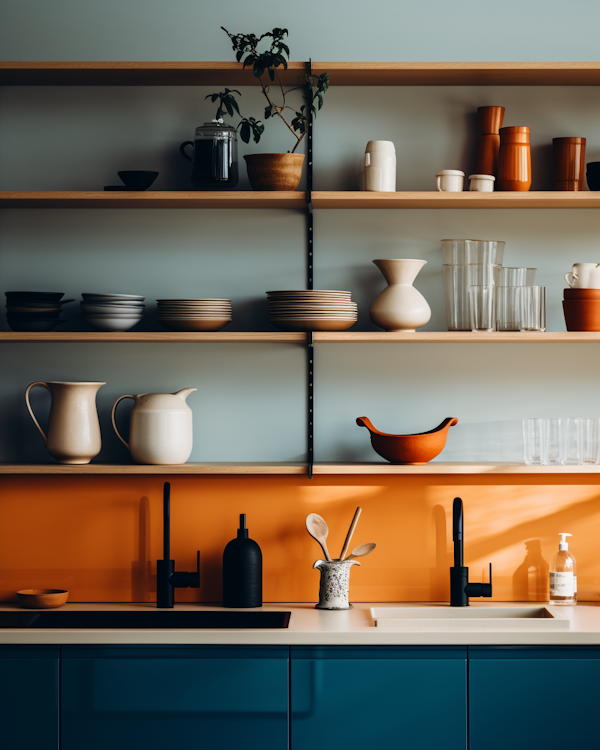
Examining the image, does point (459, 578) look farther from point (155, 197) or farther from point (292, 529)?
point (155, 197)

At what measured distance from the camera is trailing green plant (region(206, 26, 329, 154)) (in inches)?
96.1

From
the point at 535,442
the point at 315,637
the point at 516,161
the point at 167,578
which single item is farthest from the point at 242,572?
the point at 516,161

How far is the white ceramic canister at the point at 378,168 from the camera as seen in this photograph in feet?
8.37

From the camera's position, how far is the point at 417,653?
7.24ft

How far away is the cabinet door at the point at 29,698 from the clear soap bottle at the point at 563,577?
1.57m

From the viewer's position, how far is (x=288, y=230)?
276cm

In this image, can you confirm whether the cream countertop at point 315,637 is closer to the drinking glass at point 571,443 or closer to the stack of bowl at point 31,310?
the drinking glass at point 571,443

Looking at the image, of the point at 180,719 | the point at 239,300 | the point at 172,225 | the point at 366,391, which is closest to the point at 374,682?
the point at 180,719

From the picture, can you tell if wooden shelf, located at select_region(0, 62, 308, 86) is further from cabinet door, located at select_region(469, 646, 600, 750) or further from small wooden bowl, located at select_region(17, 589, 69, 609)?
cabinet door, located at select_region(469, 646, 600, 750)

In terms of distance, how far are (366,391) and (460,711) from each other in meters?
1.07

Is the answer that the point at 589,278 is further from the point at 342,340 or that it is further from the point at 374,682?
the point at 374,682

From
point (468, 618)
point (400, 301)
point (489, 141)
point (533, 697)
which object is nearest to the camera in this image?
point (533, 697)

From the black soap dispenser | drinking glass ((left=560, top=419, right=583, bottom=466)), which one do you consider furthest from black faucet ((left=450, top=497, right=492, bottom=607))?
the black soap dispenser

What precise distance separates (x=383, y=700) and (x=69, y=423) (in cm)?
130
